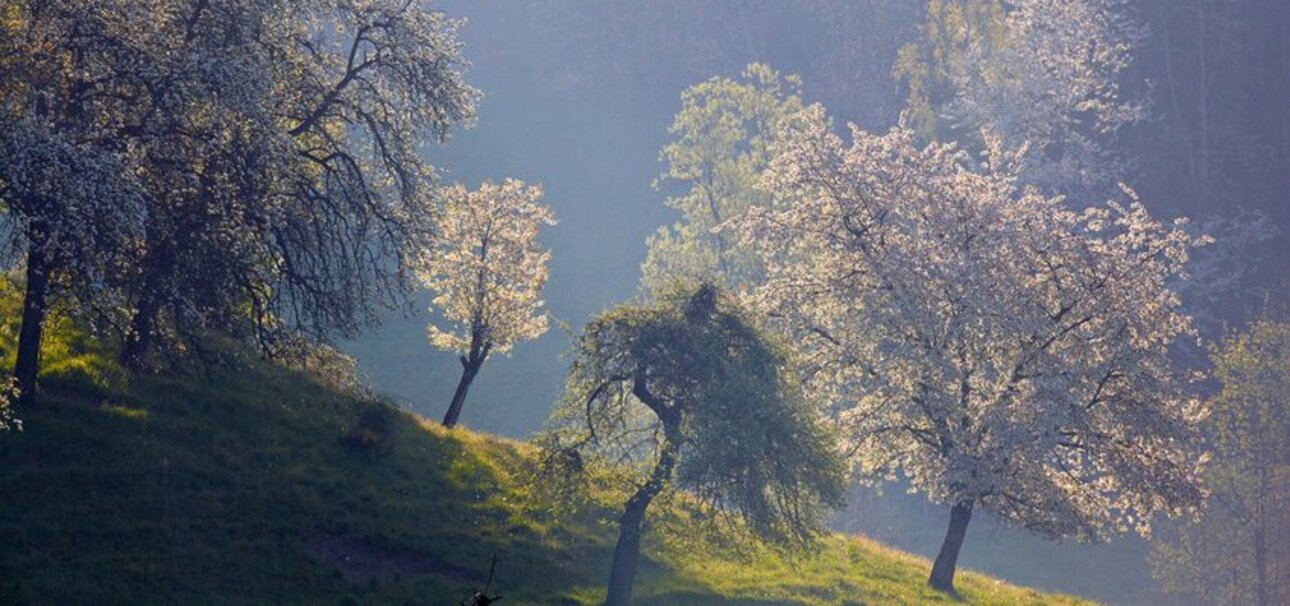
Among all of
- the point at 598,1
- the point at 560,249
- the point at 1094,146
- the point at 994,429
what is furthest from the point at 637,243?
the point at 994,429

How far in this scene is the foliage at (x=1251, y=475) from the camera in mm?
58031

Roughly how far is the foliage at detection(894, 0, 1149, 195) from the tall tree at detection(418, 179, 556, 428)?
4307 cm

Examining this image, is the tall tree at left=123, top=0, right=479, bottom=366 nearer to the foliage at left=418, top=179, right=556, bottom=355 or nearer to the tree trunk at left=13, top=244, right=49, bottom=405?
the tree trunk at left=13, top=244, right=49, bottom=405

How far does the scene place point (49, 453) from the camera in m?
27.5

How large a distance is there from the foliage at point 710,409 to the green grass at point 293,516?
177cm

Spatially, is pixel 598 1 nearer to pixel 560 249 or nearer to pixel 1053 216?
pixel 560 249

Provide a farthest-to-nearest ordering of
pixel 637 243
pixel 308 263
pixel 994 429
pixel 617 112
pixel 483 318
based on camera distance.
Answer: pixel 617 112 → pixel 637 243 → pixel 483 318 → pixel 994 429 → pixel 308 263

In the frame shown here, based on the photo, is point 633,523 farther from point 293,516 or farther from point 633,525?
point 293,516

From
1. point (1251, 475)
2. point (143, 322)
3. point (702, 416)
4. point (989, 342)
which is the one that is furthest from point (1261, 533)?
point (143, 322)

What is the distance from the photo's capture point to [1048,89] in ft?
265

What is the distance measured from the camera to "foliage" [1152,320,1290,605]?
58.0 meters

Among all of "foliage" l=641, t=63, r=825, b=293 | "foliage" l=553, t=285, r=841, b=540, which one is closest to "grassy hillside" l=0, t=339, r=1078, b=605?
"foliage" l=553, t=285, r=841, b=540

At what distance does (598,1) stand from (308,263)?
107m

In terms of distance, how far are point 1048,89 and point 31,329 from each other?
69461 mm
